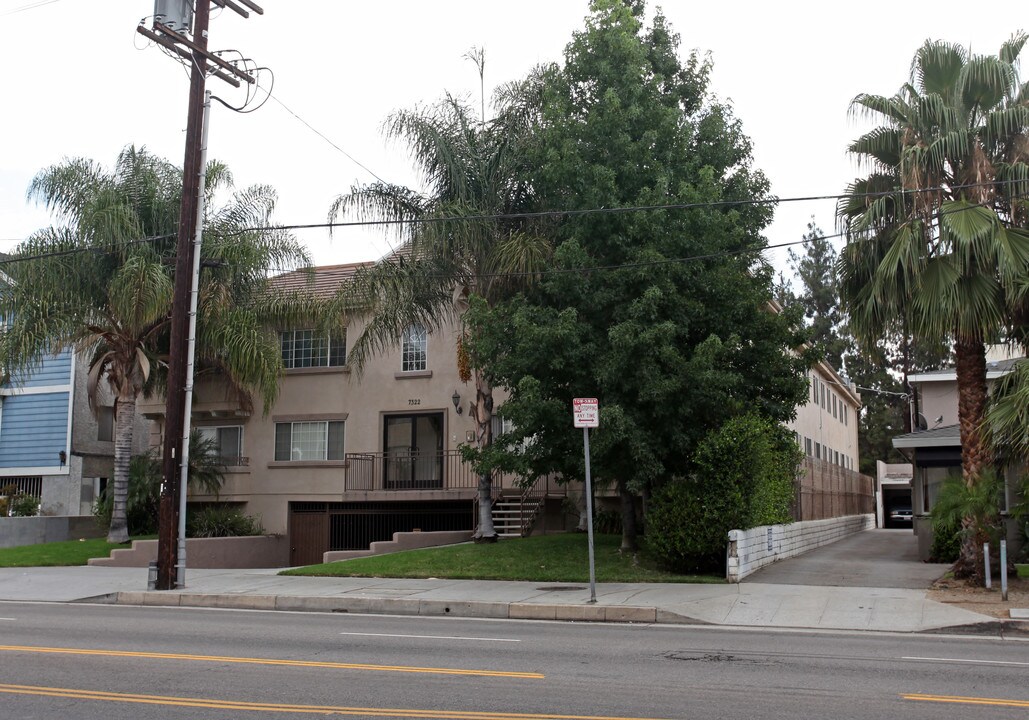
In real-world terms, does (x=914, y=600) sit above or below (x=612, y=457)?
below

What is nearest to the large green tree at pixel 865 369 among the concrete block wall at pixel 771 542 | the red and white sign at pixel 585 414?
the concrete block wall at pixel 771 542

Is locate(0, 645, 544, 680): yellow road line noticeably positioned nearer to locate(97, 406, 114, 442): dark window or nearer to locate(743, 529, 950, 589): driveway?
locate(743, 529, 950, 589): driveway

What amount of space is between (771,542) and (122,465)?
16.3 m

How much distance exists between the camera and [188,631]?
12.8 m

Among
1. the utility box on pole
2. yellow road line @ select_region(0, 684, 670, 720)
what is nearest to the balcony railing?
the utility box on pole

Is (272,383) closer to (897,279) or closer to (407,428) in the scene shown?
(407,428)

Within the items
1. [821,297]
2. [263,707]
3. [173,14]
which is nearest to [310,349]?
[173,14]

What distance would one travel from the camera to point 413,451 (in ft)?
93.2

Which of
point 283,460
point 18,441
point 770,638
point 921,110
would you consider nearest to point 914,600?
point 770,638

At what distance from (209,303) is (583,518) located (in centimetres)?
1063

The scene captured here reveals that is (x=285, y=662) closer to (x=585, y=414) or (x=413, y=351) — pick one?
(x=585, y=414)

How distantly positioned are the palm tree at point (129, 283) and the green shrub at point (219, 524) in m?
1.76

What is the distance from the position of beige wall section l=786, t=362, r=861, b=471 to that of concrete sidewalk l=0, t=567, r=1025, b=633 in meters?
15.3

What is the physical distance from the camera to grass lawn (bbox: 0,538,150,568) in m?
23.9
